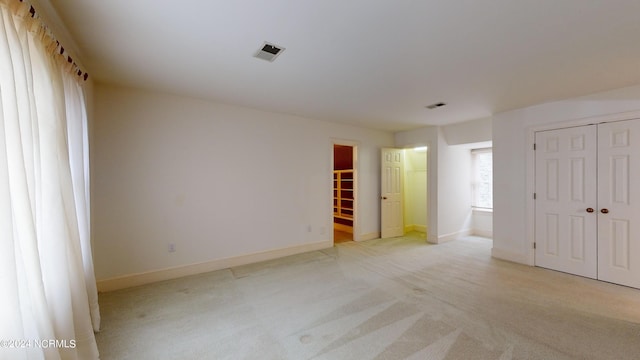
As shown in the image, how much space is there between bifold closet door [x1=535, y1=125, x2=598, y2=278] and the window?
2054mm

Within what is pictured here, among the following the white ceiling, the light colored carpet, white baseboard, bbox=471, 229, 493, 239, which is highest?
the white ceiling

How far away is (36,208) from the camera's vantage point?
4.77 feet

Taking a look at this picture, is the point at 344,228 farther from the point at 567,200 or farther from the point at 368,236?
the point at 567,200

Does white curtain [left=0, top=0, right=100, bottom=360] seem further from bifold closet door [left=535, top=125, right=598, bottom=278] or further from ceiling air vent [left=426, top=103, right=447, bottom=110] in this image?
bifold closet door [left=535, top=125, right=598, bottom=278]

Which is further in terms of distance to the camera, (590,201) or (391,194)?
(391,194)

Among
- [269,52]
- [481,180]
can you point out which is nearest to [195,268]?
[269,52]

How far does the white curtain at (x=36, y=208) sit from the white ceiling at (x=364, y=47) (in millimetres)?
591

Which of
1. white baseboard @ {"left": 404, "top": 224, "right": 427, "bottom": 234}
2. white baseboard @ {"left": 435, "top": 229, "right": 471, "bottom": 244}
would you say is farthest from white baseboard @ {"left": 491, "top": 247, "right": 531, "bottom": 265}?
white baseboard @ {"left": 404, "top": 224, "right": 427, "bottom": 234}

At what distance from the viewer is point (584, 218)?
3.41 m

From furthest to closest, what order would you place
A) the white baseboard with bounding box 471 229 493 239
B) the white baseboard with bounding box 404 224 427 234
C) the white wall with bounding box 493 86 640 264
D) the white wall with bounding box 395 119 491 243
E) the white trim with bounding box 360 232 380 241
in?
the white baseboard with bounding box 404 224 427 234 < the white baseboard with bounding box 471 229 493 239 < the white trim with bounding box 360 232 380 241 < the white wall with bounding box 395 119 491 243 < the white wall with bounding box 493 86 640 264

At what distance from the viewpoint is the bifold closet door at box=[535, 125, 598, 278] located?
336 centimetres

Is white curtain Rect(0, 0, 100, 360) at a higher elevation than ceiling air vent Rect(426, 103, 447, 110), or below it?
below

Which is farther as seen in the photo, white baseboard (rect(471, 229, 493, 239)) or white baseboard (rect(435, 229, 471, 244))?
white baseboard (rect(471, 229, 493, 239))

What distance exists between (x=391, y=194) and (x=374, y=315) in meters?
3.62
